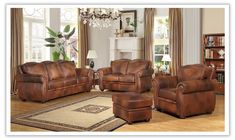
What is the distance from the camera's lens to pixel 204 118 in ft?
15.7

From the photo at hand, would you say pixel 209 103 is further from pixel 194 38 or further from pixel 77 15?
pixel 77 15

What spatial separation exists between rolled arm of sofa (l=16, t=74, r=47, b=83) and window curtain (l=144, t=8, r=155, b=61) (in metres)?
3.97

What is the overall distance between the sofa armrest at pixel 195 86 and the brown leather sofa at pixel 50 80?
2879mm

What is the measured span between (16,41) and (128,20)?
3795 mm

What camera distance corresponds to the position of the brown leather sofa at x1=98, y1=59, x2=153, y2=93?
23.8 ft

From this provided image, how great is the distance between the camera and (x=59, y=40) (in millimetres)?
8711

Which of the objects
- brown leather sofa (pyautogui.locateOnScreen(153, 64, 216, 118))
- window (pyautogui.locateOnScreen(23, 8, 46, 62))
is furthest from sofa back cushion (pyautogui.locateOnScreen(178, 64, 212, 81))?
window (pyautogui.locateOnScreen(23, 8, 46, 62))

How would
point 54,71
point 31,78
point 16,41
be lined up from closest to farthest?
point 31,78 → point 54,71 → point 16,41

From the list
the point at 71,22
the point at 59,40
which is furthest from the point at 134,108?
the point at 71,22

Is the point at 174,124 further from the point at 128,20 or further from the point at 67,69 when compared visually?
the point at 128,20

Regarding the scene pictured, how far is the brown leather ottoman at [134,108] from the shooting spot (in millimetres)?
4387

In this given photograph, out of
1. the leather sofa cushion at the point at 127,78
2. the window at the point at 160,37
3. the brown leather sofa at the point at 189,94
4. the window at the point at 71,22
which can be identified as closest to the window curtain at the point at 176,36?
the window at the point at 160,37

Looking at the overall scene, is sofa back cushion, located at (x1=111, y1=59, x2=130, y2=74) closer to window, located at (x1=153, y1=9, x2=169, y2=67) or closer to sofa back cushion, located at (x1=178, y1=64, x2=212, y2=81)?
window, located at (x1=153, y1=9, x2=169, y2=67)
